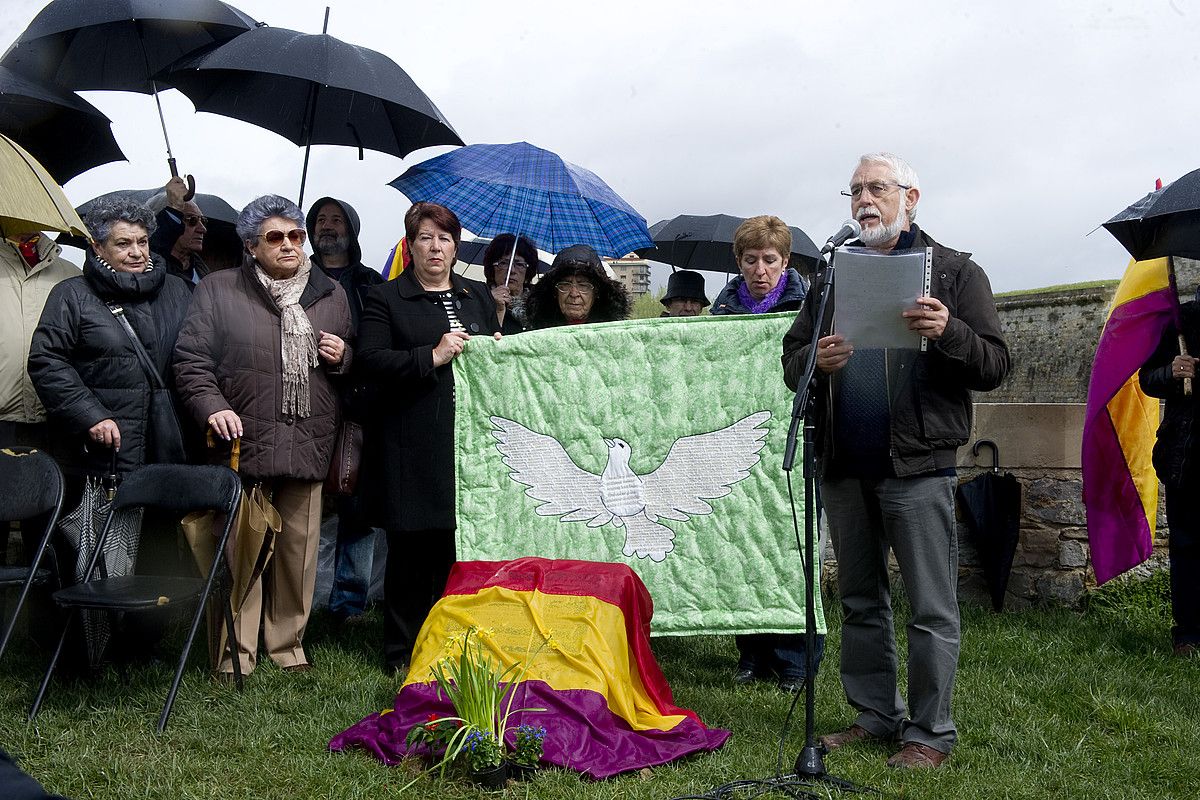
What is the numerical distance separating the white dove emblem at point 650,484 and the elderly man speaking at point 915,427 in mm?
1044

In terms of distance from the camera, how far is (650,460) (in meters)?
5.20

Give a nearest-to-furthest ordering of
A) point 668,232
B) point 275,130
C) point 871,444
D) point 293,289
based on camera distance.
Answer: point 871,444 → point 293,289 → point 275,130 → point 668,232

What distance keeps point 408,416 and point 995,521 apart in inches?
148

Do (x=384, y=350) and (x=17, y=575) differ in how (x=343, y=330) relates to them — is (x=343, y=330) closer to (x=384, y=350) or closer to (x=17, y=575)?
(x=384, y=350)

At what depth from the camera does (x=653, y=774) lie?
3.79 metres

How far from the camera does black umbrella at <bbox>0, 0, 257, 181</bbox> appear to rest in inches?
230

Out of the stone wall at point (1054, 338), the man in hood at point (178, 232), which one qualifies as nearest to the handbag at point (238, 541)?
the man in hood at point (178, 232)

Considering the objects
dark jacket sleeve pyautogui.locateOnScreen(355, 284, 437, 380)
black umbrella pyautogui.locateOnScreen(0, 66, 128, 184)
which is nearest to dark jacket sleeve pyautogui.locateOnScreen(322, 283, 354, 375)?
dark jacket sleeve pyautogui.locateOnScreen(355, 284, 437, 380)

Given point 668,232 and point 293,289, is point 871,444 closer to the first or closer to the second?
point 293,289

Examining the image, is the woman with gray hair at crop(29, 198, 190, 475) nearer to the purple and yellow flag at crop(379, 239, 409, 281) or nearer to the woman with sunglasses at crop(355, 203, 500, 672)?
the woman with sunglasses at crop(355, 203, 500, 672)

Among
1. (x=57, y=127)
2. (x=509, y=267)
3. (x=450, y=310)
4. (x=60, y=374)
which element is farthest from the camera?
(x=57, y=127)

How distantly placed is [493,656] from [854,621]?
139cm

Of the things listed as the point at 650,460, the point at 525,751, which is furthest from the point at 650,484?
the point at 525,751

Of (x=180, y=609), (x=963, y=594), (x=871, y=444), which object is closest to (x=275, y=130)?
(x=180, y=609)
